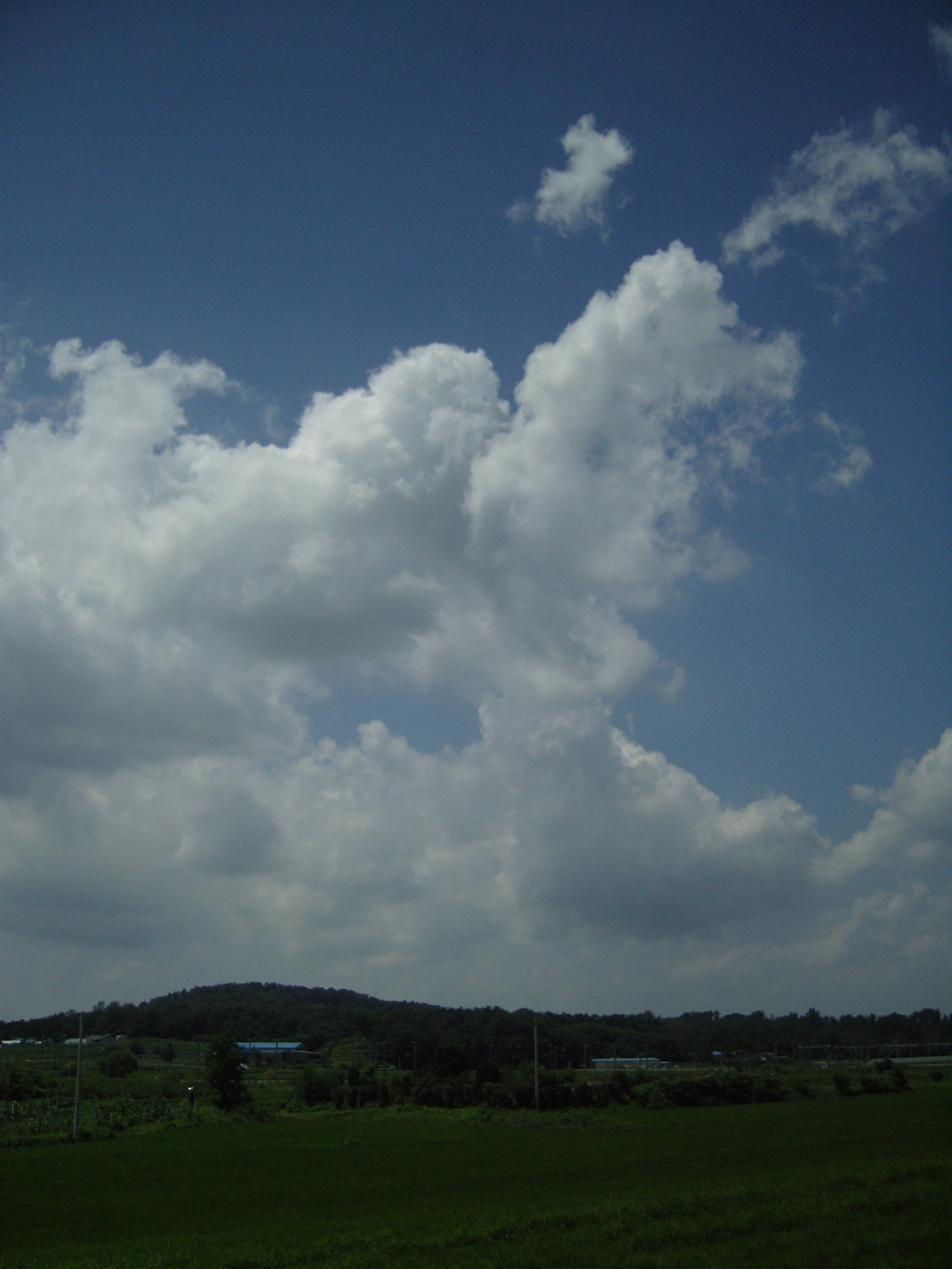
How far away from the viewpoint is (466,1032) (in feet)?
561

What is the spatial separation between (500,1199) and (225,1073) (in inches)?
2467

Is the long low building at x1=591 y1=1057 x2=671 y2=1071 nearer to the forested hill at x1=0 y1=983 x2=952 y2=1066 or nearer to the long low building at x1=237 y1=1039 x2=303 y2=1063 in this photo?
the forested hill at x1=0 y1=983 x2=952 y2=1066

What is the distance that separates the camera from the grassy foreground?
2212cm

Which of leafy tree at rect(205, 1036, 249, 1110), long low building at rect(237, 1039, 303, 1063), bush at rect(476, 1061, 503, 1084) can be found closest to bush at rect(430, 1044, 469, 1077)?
bush at rect(476, 1061, 503, 1084)

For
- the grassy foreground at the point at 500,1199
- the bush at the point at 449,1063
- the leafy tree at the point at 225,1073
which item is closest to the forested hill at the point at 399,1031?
the bush at the point at 449,1063

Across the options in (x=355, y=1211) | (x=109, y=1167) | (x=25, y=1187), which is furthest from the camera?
(x=109, y=1167)

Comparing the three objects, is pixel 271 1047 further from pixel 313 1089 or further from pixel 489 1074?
pixel 489 1074

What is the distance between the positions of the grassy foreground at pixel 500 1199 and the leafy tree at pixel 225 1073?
26572 millimetres

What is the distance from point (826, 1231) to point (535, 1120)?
2220 inches

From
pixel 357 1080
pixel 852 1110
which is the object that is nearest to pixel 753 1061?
pixel 357 1080

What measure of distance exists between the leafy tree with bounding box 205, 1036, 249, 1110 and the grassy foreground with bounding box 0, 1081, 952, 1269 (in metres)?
26.6

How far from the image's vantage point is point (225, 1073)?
279 feet

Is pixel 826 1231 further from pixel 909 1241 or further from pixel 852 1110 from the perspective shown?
pixel 852 1110

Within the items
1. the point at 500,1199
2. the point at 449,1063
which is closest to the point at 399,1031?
the point at 449,1063
